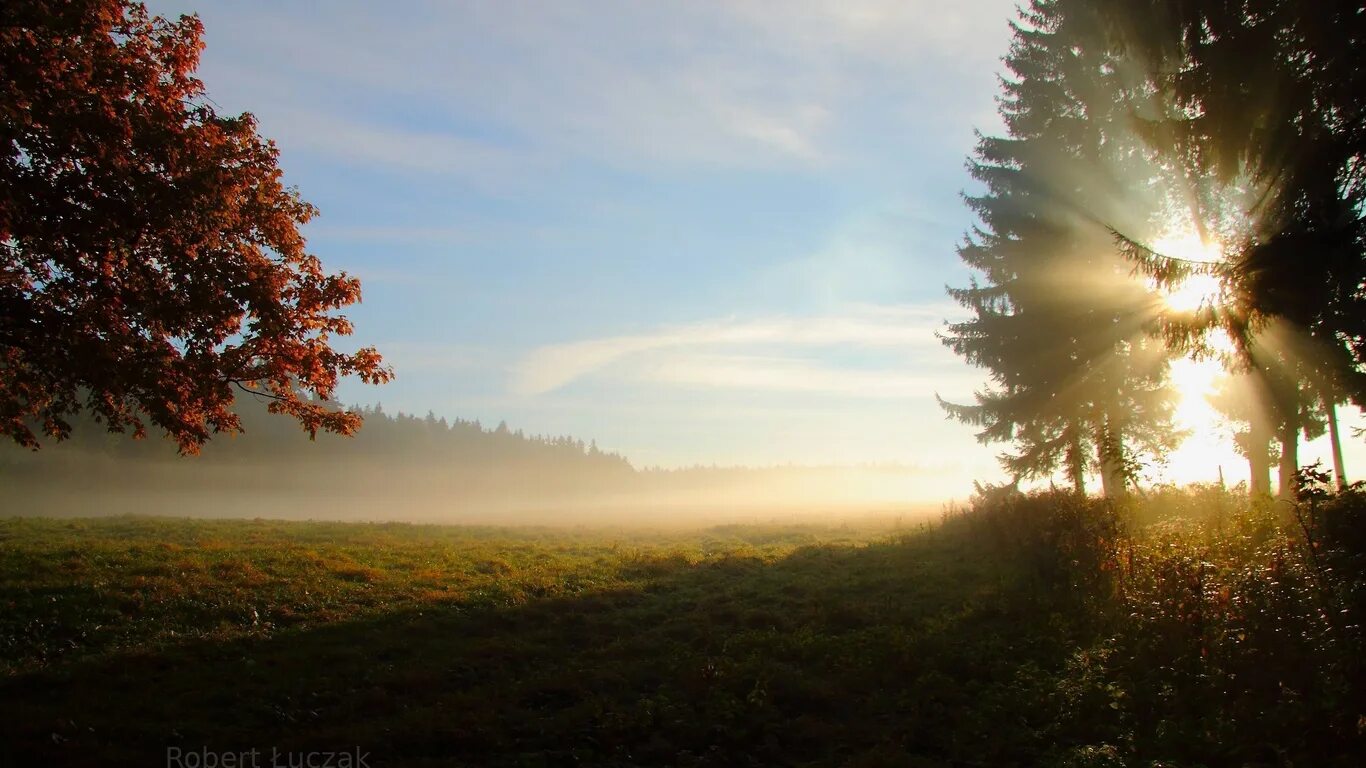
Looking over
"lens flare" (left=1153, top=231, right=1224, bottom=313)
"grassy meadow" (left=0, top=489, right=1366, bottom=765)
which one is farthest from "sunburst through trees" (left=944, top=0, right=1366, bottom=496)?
"grassy meadow" (left=0, top=489, right=1366, bottom=765)

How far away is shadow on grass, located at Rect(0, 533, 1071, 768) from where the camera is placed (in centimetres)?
792

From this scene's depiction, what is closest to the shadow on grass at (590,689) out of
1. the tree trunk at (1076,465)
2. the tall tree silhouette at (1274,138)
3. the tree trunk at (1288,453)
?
the tall tree silhouette at (1274,138)

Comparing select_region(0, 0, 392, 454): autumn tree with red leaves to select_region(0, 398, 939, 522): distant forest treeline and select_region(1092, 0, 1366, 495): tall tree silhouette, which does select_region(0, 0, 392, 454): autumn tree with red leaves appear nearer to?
select_region(1092, 0, 1366, 495): tall tree silhouette

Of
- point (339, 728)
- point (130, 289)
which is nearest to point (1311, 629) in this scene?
point (339, 728)

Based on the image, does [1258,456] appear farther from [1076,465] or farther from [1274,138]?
[1274,138]

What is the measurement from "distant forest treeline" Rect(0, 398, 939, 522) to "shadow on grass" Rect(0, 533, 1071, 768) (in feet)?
80.2

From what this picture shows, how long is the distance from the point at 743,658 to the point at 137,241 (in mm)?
12398

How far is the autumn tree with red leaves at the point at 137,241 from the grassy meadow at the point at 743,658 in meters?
4.33

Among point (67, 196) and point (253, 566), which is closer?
point (67, 196)

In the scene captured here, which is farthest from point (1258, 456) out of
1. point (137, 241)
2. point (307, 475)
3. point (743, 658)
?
point (307, 475)

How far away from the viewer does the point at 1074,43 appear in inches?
894

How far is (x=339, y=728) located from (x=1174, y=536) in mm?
14932

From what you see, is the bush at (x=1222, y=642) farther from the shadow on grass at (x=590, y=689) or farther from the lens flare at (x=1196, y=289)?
the lens flare at (x=1196, y=289)

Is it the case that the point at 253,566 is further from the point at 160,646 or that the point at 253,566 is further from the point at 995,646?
the point at 995,646
